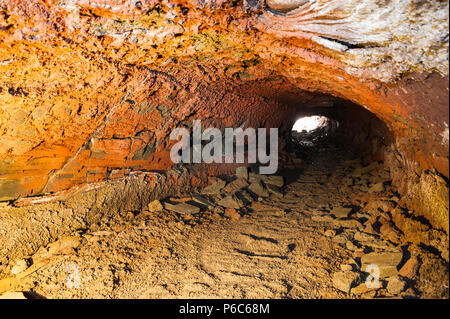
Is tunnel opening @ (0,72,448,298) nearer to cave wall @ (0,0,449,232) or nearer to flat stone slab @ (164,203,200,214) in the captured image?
flat stone slab @ (164,203,200,214)

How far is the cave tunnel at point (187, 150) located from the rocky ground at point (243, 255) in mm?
18

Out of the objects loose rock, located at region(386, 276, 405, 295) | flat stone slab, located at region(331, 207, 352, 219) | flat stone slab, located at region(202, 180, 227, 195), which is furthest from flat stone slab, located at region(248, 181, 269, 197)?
loose rock, located at region(386, 276, 405, 295)

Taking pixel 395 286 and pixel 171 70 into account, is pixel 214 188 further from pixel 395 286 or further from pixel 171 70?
pixel 395 286

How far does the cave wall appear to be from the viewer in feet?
6.03

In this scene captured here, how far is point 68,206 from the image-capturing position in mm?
2893

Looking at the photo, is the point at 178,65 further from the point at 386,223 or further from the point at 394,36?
the point at 386,223

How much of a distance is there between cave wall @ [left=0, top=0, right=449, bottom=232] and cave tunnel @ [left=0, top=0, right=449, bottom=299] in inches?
0.5

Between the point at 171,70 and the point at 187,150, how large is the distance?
145cm

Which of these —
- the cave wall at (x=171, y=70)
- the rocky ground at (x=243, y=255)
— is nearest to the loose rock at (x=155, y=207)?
the rocky ground at (x=243, y=255)

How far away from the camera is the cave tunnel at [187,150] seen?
197 cm

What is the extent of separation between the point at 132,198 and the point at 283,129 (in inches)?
168

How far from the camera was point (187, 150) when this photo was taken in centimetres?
409

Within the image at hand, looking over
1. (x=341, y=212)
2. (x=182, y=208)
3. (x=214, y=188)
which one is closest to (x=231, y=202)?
(x=214, y=188)

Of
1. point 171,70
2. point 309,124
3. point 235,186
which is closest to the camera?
point 171,70
